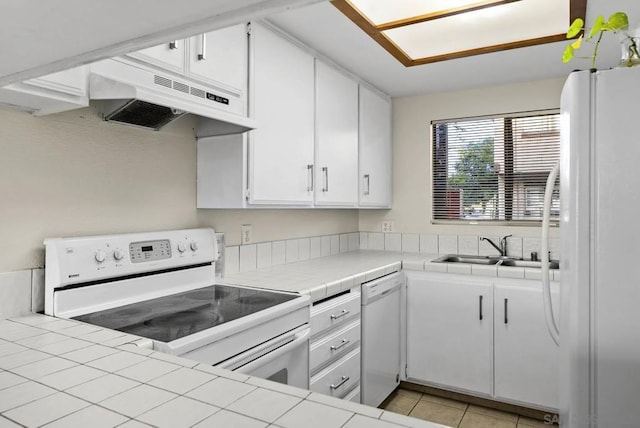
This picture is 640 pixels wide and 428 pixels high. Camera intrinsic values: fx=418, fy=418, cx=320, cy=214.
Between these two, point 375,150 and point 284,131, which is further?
point 375,150

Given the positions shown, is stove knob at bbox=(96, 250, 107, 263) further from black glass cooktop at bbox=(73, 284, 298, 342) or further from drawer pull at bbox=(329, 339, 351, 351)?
drawer pull at bbox=(329, 339, 351, 351)

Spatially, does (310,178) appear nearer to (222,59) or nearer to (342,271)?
(342,271)

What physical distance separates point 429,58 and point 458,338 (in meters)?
1.84

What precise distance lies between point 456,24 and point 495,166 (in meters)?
1.31

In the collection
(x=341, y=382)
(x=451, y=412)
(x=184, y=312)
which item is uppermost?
(x=184, y=312)

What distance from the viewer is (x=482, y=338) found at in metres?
2.69

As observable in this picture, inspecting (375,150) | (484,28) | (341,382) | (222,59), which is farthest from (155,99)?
(375,150)

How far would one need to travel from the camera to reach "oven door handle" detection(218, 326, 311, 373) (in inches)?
54.7

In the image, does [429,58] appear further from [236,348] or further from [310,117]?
[236,348]

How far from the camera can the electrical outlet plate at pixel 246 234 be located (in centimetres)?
241

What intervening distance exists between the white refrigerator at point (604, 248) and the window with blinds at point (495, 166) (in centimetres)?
182

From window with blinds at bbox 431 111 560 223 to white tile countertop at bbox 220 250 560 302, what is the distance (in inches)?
21.6

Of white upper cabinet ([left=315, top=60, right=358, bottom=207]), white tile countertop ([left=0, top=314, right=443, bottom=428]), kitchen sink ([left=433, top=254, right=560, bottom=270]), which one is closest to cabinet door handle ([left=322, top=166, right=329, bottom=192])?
white upper cabinet ([left=315, top=60, right=358, bottom=207])

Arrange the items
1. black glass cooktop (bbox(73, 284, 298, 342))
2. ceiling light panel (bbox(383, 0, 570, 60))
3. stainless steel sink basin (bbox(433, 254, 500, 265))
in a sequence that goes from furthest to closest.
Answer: stainless steel sink basin (bbox(433, 254, 500, 265)) → ceiling light panel (bbox(383, 0, 570, 60)) → black glass cooktop (bbox(73, 284, 298, 342))
